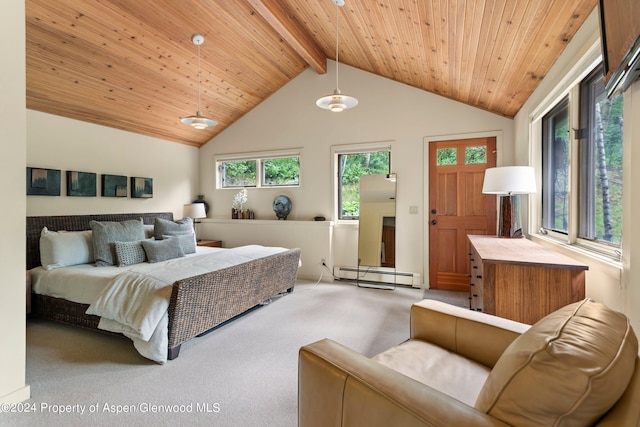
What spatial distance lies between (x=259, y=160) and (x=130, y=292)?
342 cm

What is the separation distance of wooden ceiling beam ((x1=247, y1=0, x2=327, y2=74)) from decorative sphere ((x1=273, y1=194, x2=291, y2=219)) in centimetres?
207

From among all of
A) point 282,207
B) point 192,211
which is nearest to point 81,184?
point 192,211

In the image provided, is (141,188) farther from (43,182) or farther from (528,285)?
(528,285)

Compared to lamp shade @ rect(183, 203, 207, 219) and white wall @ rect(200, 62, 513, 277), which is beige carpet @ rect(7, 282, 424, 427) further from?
lamp shade @ rect(183, 203, 207, 219)

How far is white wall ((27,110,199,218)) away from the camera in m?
3.67

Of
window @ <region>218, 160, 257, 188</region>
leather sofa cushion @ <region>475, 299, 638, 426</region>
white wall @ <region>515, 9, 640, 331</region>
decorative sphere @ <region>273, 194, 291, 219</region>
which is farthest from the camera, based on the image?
window @ <region>218, 160, 257, 188</region>

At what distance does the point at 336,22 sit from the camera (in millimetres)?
3320

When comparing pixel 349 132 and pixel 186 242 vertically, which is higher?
pixel 349 132

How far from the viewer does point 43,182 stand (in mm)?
3617

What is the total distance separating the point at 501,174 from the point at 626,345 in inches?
93.2

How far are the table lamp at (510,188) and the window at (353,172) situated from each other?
1.84 m

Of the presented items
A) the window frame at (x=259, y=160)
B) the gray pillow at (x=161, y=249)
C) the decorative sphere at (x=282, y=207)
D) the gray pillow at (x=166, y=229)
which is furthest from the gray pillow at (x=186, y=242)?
the window frame at (x=259, y=160)

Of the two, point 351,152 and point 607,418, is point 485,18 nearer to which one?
point 607,418

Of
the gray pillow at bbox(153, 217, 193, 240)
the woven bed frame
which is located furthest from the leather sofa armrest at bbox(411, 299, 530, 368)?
the gray pillow at bbox(153, 217, 193, 240)
